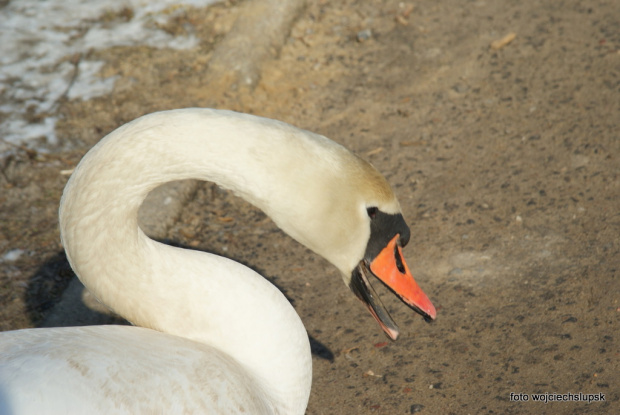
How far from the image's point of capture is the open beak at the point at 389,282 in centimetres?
231

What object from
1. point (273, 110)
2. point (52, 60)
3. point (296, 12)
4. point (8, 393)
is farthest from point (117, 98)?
point (8, 393)

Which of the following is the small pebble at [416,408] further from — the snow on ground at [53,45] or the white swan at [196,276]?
the snow on ground at [53,45]

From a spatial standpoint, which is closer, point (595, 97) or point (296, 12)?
point (595, 97)

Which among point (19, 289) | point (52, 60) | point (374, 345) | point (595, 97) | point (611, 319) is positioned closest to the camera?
point (611, 319)

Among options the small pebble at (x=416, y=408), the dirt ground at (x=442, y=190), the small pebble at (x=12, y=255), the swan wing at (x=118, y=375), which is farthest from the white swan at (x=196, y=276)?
the small pebble at (x=12, y=255)

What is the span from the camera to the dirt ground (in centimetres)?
298

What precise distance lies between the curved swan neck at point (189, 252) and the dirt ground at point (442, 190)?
0.76 meters

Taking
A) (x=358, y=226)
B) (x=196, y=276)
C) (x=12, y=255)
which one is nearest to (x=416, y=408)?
(x=358, y=226)

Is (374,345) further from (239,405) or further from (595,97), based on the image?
(595,97)

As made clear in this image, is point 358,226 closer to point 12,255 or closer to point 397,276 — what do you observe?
point 397,276

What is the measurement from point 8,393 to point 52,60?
3945 mm

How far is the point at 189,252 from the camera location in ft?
7.88

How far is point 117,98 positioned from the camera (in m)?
4.87

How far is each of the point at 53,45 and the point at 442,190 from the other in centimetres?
340
